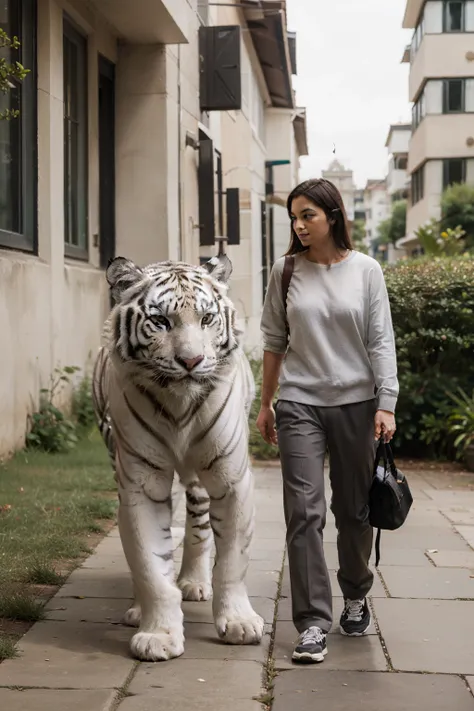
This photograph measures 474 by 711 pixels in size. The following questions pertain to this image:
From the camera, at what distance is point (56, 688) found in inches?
166

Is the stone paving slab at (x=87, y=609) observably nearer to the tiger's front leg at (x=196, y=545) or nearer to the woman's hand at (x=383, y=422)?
the tiger's front leg at (x=196, y=545)

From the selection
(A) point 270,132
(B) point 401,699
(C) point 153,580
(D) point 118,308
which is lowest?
(B) point 401,699

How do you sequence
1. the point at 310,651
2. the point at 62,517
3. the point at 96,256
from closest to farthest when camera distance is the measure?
the point at 310,651 → the point at 62,517 → the point at 96,256

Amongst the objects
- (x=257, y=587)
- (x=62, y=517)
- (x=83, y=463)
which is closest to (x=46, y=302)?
(x=83, y=463)

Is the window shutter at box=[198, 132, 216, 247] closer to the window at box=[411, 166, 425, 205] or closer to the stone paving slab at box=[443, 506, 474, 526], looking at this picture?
the stone paving slab at box=[443, 506, 474, 526]

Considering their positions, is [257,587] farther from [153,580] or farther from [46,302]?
[46,302]

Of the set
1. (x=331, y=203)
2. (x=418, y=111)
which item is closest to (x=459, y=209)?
(x=418, y=111)

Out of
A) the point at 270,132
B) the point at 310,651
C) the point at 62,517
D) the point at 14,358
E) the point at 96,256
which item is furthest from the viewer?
the point at 270,132

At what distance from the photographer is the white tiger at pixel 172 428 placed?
4.51m

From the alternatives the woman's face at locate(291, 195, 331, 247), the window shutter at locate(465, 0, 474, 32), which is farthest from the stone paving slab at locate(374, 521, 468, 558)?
the window shutter at locate(465, 0, 474, 32)

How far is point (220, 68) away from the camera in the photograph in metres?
16.3

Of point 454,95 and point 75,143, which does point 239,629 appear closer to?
point 75,143

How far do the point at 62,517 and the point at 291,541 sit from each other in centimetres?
300

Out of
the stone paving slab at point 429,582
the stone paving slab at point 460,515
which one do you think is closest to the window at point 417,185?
the stone paving slab at point 460,515
